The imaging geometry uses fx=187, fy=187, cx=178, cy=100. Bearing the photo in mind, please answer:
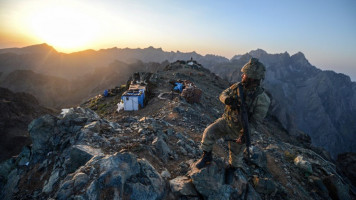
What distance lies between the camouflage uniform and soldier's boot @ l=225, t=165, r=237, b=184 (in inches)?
5.4

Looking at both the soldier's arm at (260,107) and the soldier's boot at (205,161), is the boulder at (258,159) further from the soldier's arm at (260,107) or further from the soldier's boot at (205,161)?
the soldier's arm at (260,107)

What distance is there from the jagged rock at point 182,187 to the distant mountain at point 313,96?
8188 cm

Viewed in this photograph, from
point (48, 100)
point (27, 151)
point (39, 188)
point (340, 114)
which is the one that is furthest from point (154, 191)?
point (340, 114)

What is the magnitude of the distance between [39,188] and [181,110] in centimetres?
934

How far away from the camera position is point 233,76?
90.6 m

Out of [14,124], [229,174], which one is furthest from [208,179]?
[14,124]

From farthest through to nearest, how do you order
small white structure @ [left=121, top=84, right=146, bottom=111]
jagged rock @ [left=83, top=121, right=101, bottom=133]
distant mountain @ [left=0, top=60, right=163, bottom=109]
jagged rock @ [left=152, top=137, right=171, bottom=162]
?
distant mountain @ [left=0, top=60, right=163, bottom=109], small white structure @ [left=121, top=84, right=146, bottom=111], jagged rock @ [left=83, top=121, right=101, bottom=133], jagged rock @ [left=152, top=137, right=171, bottom=162]

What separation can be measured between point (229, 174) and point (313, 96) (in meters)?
130

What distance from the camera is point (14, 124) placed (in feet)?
89.4

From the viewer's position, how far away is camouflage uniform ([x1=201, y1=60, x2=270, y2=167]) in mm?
4344

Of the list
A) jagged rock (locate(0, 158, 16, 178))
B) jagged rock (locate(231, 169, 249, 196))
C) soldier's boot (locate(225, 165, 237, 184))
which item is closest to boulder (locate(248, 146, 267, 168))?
jagged rock (locate(231, 169, 249, 196))

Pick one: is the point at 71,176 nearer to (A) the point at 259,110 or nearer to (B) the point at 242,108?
(B) the point at 242,108

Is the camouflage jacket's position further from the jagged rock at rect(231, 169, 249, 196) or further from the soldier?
the jagged rock at rect(231, 169, 249, 196)

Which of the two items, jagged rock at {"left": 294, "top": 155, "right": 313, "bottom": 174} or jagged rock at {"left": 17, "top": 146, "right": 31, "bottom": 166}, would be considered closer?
jagged rock at {"left": 17, "top": 146, "right": 31, "bottom": 166}
